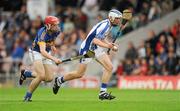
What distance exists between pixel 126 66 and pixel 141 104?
15.1 m

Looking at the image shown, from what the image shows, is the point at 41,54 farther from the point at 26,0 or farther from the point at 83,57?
the point at 26,0

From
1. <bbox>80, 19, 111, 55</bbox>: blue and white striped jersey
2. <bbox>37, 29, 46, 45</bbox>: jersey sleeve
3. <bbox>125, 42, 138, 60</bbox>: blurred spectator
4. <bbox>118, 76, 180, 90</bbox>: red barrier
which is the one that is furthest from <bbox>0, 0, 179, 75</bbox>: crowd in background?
<bbox>37, 29, 46, 45</bbox>: jersey sleeve

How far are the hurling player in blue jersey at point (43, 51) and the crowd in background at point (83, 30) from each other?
1176 centimetres

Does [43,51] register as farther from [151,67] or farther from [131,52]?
[131,52]

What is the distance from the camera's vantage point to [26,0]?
39.4 metres

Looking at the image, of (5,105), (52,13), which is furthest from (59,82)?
(52,13)

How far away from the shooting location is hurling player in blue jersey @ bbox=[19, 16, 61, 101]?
20.2m

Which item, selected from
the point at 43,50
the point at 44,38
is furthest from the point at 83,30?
the point at 43,50

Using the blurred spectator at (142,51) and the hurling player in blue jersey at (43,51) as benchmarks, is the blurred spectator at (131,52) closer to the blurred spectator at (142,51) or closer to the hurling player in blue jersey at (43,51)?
the blurred spectator at (142,51)

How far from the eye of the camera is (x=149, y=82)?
32156 millimetres

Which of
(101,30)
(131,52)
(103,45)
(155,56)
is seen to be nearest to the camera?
(103,45)

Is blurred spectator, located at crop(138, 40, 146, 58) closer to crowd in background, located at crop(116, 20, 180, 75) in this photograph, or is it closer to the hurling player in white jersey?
crowd in background, located at crop(116, 20, 180, 75)

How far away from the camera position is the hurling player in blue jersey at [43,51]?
20.2 meters

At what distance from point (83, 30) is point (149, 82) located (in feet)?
20.3
